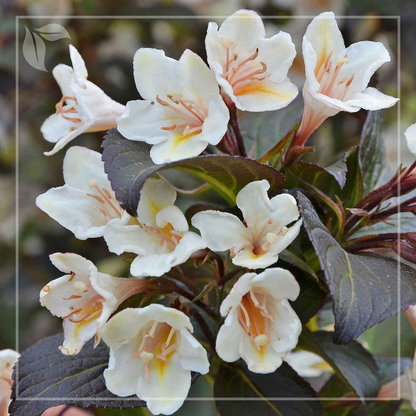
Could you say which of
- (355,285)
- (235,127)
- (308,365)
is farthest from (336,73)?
(308,365)

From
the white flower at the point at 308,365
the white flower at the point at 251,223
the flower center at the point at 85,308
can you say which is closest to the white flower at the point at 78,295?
the flower center at the point at 85,308

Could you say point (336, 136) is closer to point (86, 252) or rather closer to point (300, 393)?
point (86, 252)

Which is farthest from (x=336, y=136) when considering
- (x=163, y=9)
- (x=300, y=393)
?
(x=300, y=393)

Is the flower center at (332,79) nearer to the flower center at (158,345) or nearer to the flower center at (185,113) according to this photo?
the flower center at (185,113)

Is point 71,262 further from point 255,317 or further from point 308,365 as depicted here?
point 308,365

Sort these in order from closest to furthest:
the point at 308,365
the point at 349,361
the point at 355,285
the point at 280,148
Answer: the point at 355,285 < the point at 280,148 < the point at 349,361 < the point at 308,365

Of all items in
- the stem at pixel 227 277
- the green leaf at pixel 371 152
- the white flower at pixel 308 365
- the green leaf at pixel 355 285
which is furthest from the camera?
the white flower at pixel 308 365
